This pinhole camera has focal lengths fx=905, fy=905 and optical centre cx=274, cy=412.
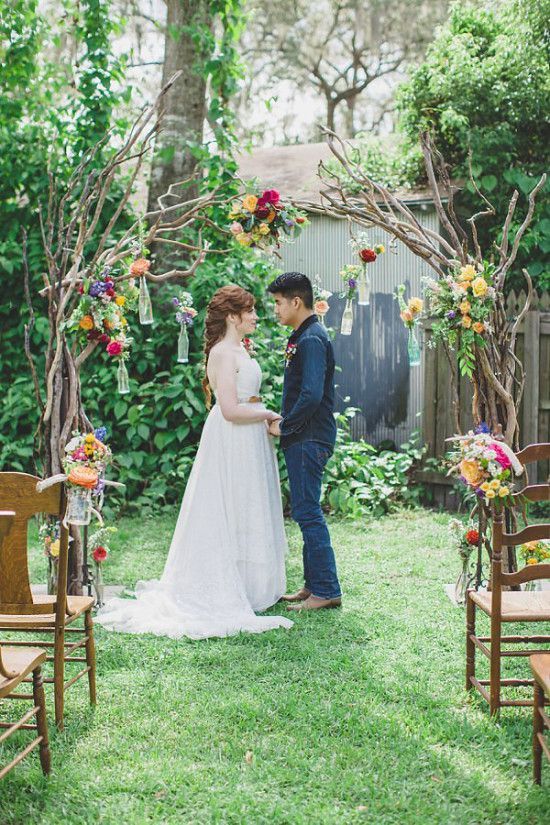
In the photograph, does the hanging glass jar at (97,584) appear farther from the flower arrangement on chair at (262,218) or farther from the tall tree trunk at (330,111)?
the tall tree trunk at (330,111)

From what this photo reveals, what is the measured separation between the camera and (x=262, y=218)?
5.63 meters

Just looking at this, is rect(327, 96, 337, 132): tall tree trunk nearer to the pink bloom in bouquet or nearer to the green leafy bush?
the green leafy bush

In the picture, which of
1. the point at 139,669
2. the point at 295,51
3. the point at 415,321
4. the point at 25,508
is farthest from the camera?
the point at 295,51

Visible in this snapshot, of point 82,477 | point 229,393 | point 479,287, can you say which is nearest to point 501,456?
point 479,287

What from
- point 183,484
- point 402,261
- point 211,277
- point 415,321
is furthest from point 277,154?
point 415,321

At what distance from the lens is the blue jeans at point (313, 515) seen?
559 centimetres

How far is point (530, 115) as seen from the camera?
9828mm

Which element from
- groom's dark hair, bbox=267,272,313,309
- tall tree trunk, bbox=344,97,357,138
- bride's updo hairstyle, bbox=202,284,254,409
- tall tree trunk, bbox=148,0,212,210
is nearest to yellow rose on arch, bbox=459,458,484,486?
groom's dark hair, bbox=267,272,313,309

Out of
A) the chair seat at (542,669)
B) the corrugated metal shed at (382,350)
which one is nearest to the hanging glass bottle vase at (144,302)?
the chair seat at (542,669)

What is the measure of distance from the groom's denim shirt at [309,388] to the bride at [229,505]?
0.17m

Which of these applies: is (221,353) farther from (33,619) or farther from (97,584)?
(33,619)

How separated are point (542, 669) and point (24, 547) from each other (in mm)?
1977

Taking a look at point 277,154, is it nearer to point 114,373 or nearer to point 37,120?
point 37,120

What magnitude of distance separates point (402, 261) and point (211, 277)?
8.74 ft
